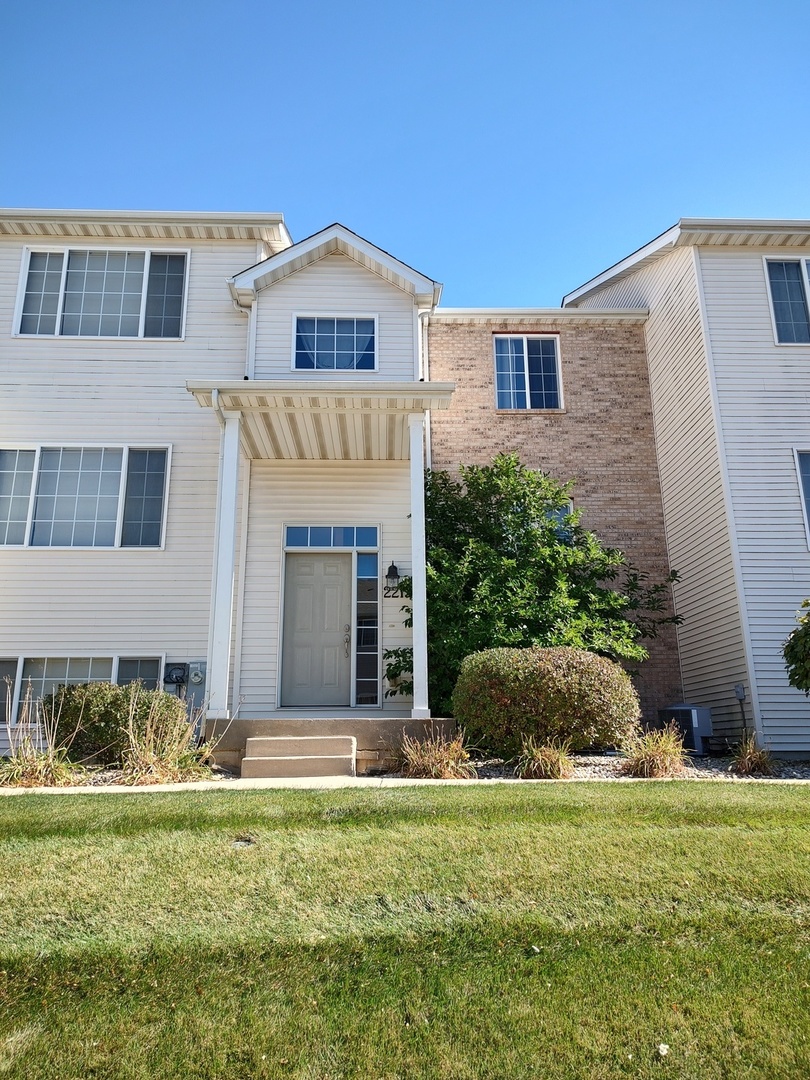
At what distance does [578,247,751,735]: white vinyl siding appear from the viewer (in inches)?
446

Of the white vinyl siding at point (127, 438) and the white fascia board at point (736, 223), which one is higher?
the white fascia board at point (736, 223)

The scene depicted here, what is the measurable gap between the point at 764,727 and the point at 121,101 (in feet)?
38.7

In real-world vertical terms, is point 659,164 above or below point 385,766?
above

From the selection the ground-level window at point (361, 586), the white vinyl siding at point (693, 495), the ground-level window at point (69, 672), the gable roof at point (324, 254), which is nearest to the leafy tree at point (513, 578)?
the white vinyl siding at point (693, 495)

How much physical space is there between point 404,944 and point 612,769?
15.5 ft

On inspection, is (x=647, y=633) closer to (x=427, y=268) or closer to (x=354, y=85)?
(x=427, y=268)

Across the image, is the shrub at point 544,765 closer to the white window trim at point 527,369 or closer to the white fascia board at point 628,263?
the white window trim at point 527,369

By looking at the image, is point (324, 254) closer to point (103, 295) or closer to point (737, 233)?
point (103, 295)

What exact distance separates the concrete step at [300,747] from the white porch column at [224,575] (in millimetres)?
874

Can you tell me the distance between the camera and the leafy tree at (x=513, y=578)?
400 inches

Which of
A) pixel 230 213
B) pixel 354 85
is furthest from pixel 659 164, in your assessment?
pixel 230 213

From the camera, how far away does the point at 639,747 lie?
28.2 ft

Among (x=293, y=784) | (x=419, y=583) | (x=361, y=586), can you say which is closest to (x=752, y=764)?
(x=419, y=583)

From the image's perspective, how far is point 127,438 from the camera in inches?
444
